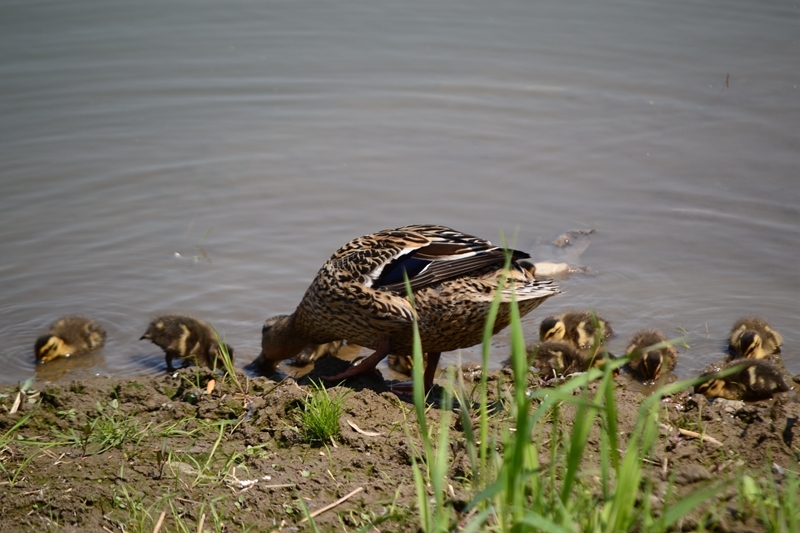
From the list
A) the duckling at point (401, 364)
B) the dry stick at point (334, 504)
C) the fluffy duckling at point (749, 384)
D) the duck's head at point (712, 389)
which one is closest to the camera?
the dry stick at point (334, 504)

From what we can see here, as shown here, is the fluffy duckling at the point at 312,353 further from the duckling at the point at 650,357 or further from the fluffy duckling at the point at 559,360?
the duckling at the point at 650,357

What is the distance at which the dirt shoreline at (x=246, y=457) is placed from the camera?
97.9 inches

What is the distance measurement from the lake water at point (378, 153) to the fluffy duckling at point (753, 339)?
5.3 inches

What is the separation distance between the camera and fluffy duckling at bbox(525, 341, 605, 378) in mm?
4191

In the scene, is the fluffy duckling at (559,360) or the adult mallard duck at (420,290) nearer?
the adult mallard duck at (420,290)

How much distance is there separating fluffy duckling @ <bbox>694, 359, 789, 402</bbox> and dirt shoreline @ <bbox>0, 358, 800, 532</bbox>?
11.5 inches

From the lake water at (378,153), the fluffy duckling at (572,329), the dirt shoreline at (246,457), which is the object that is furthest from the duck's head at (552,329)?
the dirt shoreline at (246,457)

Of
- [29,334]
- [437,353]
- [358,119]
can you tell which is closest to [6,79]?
[358,119]

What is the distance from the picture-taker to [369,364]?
3871mm

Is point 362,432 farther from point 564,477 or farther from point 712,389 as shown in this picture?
point 712,389

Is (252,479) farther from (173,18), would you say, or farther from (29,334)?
(173,18)

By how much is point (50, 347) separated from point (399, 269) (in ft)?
7.15

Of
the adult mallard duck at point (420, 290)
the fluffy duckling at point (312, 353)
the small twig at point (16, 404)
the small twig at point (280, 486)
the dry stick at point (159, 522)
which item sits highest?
the adult mallard duck at point (420, 290)

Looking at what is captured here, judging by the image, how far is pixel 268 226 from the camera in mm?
6301
